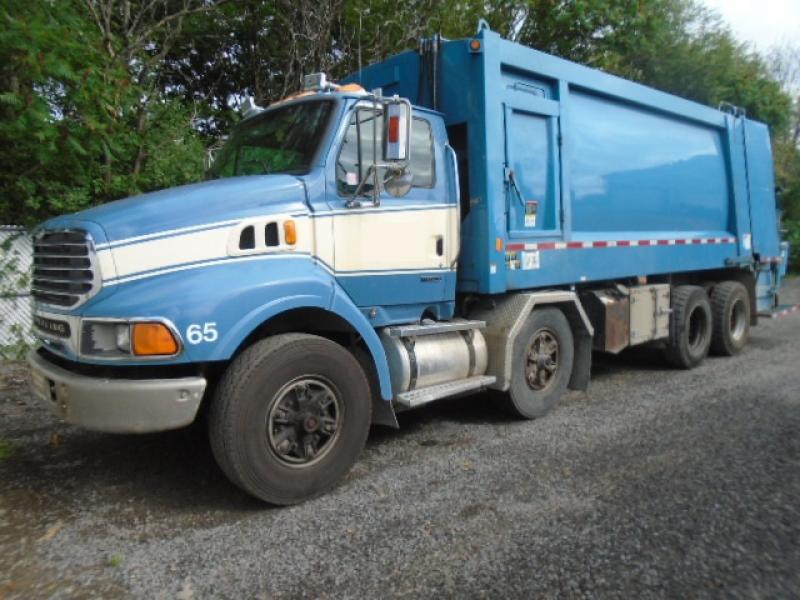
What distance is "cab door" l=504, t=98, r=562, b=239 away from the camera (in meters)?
5.27

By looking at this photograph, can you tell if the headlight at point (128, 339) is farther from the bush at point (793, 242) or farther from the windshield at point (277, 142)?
the bush at point (793, 242)

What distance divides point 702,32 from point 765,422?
16030 millimetres

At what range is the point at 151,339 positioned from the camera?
324cm

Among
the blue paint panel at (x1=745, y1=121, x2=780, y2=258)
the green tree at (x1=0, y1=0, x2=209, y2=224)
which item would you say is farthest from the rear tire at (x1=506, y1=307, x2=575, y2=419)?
the green tree at (x1=0, y1=0, x2=209, y2=224)

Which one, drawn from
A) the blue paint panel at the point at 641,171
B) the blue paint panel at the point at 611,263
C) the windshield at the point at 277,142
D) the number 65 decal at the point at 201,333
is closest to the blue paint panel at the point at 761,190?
the blue paint panel at the point at 641,171

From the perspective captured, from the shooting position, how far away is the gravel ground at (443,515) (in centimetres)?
288

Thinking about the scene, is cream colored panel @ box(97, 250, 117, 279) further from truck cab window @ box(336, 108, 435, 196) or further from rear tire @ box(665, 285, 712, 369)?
rear tire @ box(665, 285, 712, 369)

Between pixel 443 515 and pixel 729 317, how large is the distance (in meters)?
6.47

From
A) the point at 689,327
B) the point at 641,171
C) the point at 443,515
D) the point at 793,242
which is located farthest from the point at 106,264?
the point at 793,242

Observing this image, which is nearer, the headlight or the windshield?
the headlight

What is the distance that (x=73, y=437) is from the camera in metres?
4.97

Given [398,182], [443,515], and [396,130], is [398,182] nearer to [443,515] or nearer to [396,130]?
[396,130]

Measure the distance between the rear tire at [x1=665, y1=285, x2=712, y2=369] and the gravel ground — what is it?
2002 mm

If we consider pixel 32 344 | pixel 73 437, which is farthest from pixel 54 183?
pixel 73 437
